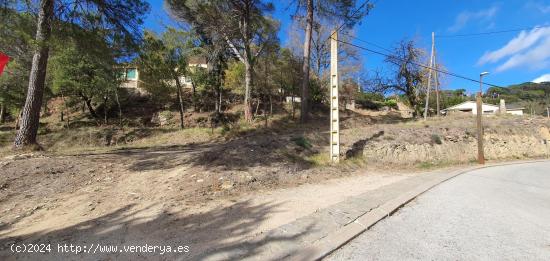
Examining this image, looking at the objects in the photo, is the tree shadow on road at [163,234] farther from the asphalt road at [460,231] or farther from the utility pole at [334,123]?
the utility pole at [334,123]

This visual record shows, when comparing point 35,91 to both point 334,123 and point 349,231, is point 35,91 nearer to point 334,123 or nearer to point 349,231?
point 334,123

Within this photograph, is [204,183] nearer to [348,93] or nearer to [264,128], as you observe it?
[264,128]

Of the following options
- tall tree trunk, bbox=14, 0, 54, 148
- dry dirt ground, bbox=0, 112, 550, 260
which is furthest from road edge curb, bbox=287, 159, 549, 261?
tall tree trunk, bbox=14, 0, 54, 148

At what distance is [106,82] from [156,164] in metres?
16.0

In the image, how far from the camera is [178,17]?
20.5 metres

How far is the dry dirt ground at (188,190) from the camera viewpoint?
4223 millimetres

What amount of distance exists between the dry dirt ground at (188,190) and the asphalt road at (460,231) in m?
1.31

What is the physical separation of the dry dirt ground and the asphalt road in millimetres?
1305

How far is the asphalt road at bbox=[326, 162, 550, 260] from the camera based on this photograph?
3.69 meters

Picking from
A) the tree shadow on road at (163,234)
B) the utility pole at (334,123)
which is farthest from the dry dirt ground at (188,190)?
the utility pole at (334,123)

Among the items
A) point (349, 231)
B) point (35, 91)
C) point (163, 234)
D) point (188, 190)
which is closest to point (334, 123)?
point (188, 190)

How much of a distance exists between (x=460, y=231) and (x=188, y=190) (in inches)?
195

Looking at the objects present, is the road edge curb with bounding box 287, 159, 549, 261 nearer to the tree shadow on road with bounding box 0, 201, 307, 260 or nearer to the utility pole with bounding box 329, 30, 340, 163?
the tree shadow on road with bounding box 0, 201, 307, 260

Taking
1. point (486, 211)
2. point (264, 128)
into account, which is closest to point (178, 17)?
point (264, 128)
